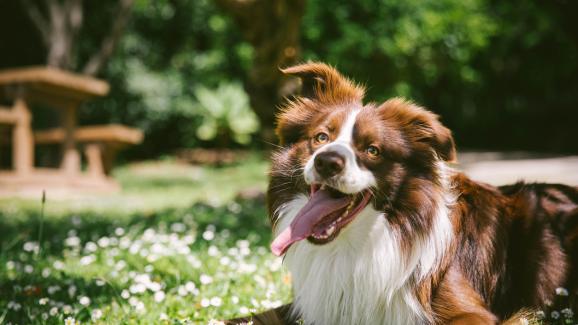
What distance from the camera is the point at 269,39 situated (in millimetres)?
7582

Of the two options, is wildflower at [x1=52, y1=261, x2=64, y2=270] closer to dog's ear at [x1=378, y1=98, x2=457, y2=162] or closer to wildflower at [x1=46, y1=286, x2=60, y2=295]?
wildflower at [x1=46, y1=286, x2=60, y2=295]

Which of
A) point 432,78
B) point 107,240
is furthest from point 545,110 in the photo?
point 107,240

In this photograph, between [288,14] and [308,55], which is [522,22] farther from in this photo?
[288,14]

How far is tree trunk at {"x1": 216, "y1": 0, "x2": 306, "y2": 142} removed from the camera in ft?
24.3

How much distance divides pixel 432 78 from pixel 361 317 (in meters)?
18.6

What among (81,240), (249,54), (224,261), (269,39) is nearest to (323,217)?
(224,261)

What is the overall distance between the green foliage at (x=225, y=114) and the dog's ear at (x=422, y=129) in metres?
17.2

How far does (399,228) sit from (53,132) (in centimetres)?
1013

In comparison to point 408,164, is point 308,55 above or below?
above

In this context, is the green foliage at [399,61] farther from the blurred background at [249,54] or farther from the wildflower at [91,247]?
the wildflower at [91,247]

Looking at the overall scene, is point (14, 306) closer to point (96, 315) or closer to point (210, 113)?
point (96, 315)

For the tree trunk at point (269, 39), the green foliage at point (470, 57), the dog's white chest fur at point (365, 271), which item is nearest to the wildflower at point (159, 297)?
the dog's white chest fur at point (365, 271)

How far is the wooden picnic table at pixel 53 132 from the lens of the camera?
9875 millimetres

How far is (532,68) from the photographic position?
26.1 meters
